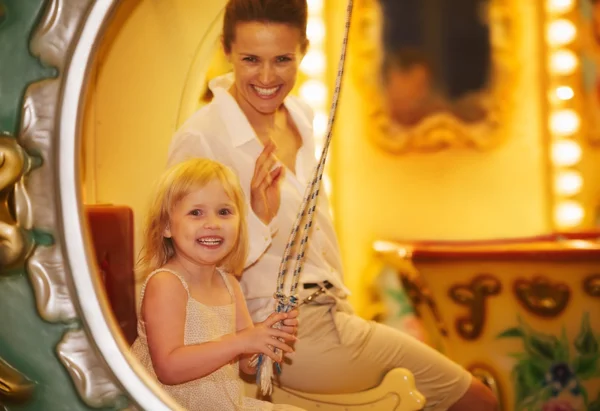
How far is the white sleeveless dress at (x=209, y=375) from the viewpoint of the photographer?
1.55 ft

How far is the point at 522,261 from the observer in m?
0.68

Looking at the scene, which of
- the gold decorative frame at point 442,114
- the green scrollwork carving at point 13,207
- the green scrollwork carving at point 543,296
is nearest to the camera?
the green scrollwork carving at point 13,207

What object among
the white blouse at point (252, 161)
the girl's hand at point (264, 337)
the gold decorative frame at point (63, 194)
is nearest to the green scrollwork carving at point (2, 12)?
the gold decorative frame at point (63, 194)

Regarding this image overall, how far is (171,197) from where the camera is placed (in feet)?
1.56

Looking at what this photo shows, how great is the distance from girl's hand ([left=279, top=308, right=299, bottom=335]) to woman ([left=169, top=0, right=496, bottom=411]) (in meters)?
0.01

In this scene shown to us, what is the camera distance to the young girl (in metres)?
0.47

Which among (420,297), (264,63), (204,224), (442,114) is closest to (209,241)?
(204,224)

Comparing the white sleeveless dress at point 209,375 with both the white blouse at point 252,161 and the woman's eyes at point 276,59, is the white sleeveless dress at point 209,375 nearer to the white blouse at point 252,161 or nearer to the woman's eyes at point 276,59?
the white blouse at point 252,161

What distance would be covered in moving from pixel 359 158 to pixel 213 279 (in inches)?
11.6

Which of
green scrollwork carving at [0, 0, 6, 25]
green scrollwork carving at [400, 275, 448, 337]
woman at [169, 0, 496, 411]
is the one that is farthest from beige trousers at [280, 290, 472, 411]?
green scrollwork carving at [0, 0, 6, 25]

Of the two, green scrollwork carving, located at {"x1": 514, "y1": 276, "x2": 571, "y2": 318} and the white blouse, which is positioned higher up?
the white blouse

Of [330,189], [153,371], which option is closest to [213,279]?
[153,371]

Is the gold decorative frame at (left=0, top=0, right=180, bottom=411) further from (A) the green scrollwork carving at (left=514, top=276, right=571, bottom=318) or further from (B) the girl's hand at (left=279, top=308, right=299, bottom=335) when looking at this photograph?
(A) the green scrollwork carving at (left=514, top=276, right=571, bottom=318)

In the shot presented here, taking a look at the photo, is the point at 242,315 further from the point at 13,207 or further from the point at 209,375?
the point at 13,207
